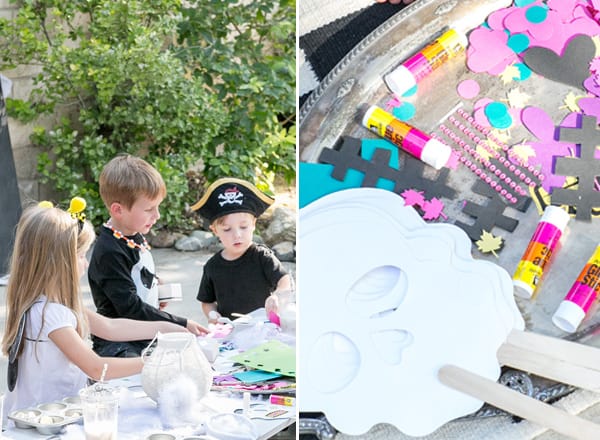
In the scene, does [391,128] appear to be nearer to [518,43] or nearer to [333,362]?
[518,43]

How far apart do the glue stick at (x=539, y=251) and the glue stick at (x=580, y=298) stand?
0.15 feet

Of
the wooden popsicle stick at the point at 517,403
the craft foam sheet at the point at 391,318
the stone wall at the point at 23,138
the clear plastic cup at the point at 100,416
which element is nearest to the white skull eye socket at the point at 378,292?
the craft foam sheet at the point at 391,318

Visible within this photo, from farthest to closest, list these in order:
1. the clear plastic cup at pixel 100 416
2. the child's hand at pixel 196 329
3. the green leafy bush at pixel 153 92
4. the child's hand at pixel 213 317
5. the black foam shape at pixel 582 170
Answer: the green leafy bush at pixel 153 92 < the child's hand at pixel 213 317 < the child's hand at pixel 196 329 < the black foam shape at pixel 582 170 < the clear plastic cup at pixel 100 416

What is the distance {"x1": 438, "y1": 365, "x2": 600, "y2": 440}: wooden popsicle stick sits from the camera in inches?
43.6

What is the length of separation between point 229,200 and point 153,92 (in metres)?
1.62

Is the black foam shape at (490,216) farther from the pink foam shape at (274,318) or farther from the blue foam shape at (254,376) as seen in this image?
the pink foam shape at (274,318)

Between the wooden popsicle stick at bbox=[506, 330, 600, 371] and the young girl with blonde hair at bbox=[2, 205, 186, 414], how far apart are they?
56 centimetres

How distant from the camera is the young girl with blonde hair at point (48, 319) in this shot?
1.30 m

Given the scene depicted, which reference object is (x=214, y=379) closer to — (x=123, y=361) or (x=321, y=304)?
(x=123, y=361)

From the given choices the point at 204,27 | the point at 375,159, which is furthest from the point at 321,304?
the point at 204,27

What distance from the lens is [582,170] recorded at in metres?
1.20

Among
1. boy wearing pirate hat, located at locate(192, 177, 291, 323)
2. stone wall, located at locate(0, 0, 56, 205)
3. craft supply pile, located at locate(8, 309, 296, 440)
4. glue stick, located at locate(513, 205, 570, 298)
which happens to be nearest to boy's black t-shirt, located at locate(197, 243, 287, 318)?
boy wearing pirate hat, located at locate(192, 177, 291, 323)

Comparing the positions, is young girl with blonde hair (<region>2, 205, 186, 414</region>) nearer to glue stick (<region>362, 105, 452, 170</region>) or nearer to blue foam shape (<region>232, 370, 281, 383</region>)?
blue foam shape (<region>232, 370, 281, 383</region>)

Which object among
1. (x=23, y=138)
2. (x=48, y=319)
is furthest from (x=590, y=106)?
(x=23, y=138)
